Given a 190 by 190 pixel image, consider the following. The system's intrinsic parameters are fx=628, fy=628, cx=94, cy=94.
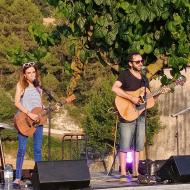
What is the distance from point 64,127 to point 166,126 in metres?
9.21

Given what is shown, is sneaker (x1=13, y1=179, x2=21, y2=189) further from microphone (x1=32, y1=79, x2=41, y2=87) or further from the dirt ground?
the dirt ground

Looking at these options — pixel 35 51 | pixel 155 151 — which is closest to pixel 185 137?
pixel 155 151

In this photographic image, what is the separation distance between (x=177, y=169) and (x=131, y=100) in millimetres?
926

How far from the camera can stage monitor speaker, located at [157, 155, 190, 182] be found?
22.0ft

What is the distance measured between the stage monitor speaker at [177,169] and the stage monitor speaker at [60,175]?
1.01 metres

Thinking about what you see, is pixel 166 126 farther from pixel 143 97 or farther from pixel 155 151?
pixel 143 97

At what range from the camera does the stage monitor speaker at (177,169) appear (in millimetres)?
6692

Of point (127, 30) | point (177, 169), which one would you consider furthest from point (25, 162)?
point (177, 169)

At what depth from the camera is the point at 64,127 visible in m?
38.4

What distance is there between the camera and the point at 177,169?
6719mm

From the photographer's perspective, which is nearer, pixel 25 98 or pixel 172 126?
pixel 25 98

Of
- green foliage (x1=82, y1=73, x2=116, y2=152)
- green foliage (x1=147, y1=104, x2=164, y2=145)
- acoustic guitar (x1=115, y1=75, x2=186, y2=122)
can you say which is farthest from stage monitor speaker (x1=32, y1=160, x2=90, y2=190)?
green foliage (x1=147, y1=104, x2=164, y2=145)

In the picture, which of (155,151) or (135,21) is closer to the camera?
(135,21)

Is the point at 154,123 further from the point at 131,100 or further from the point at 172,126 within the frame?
the point at 131,100
